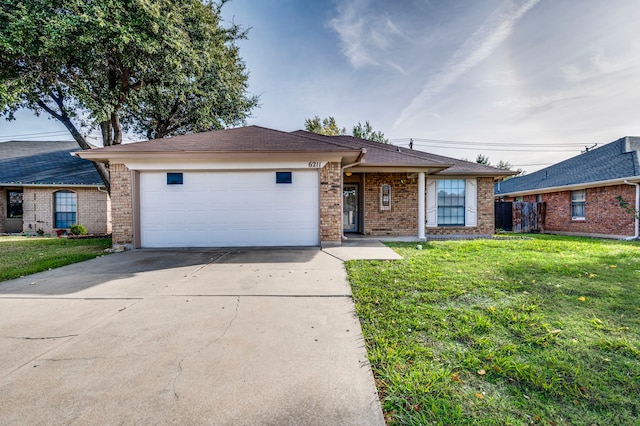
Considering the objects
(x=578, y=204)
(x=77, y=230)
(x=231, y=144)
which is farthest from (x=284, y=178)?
(x=578, y=204)

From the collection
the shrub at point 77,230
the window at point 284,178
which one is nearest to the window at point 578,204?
the window at point 284,178

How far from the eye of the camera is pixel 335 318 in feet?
10.0

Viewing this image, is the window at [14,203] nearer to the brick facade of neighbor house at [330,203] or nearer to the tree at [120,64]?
the tree at [120,64]

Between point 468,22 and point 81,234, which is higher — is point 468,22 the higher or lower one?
the higher one

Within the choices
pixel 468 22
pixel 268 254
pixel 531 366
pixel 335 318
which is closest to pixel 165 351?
pixel 335 318

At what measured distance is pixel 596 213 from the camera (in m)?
11.8

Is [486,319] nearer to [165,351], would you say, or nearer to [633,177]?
[165,351]

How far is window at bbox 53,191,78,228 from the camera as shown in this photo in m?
13.5

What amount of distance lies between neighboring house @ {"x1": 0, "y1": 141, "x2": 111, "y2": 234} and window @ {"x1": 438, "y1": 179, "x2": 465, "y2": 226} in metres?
15.9

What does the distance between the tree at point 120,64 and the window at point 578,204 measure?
1782cm

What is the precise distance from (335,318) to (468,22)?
10.1 metres

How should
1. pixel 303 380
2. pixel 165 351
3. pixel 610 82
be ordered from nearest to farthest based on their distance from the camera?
pixel 303 380 < pixel 165 351 < pixel 610 82

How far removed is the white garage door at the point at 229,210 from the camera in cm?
777

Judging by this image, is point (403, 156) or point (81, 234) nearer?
point (403, 156)
